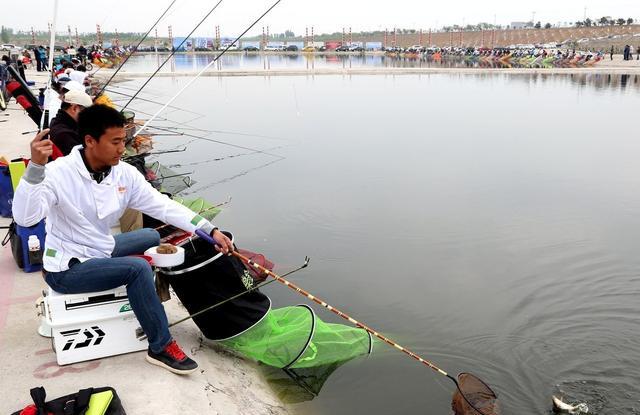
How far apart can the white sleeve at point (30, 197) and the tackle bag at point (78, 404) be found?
0.94 m

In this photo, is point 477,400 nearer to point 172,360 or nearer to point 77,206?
point 172,360

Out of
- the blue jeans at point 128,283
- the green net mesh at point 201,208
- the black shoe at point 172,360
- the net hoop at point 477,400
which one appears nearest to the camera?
the blue jeans at point 128,283

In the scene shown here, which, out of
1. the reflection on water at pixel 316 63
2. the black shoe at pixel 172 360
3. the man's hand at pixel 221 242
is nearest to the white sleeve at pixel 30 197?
the man's hand at pixel 221 242

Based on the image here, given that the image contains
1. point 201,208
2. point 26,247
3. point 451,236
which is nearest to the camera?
point 26,247

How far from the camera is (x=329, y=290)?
6773mm

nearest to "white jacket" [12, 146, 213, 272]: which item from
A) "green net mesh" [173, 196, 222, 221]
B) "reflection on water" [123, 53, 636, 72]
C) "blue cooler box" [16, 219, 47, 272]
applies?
"blue cooler box" [16, 219, 47, 272]

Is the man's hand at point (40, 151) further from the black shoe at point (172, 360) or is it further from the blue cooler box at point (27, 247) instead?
the blue cooler box at point (27, 247)

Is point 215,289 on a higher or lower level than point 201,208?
higher

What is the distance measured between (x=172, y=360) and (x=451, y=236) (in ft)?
18.6

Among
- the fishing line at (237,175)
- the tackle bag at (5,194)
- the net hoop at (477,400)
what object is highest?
the tackle bag at (5,194)

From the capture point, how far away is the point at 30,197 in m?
3.02

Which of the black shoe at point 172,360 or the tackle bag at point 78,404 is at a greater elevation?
the tackle bag at point 78,404

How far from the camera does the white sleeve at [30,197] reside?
2.99m

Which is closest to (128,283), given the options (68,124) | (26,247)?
(68,124)
